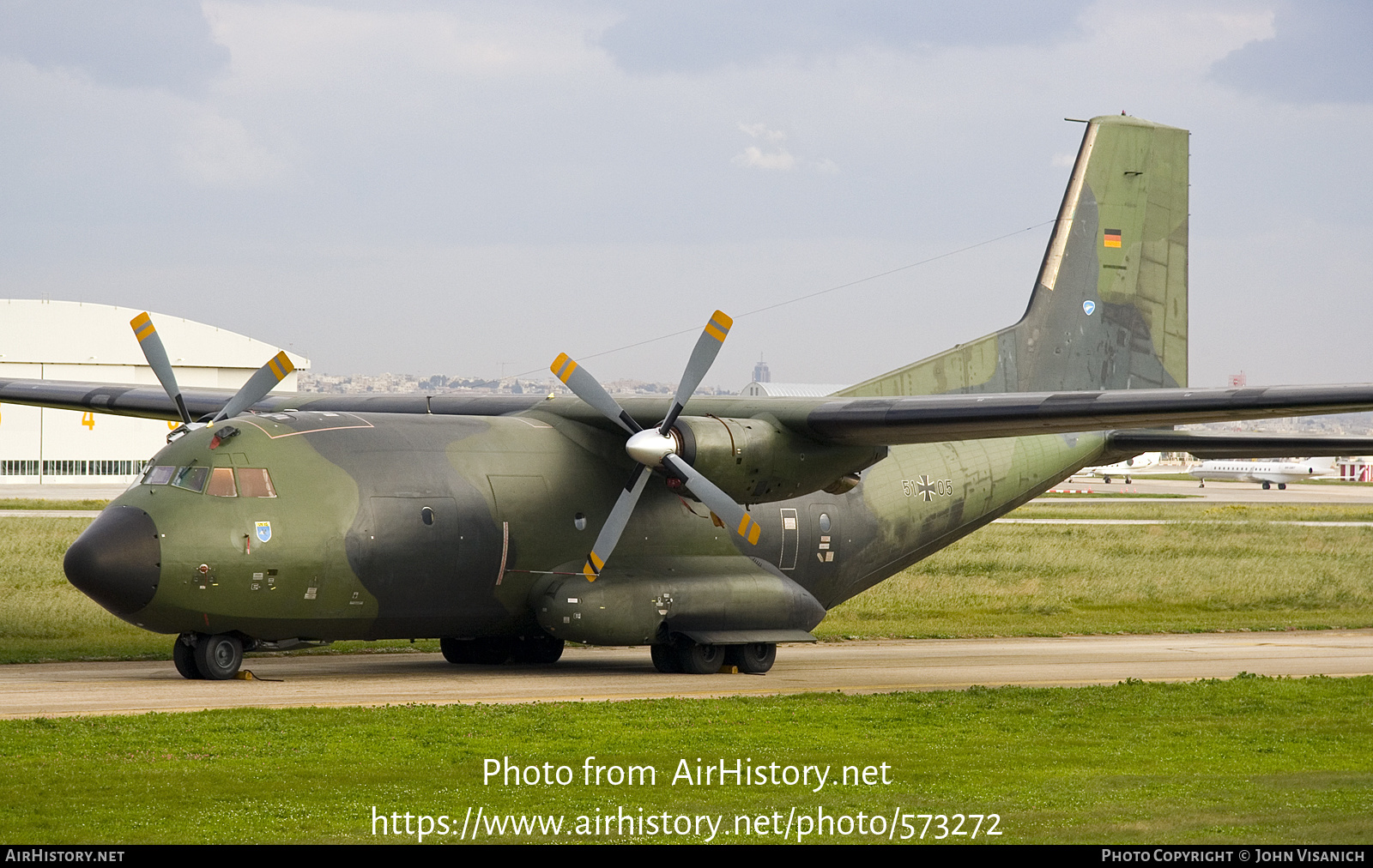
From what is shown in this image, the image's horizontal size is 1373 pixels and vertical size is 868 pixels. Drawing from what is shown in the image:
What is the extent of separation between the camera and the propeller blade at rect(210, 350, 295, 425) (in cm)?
2044

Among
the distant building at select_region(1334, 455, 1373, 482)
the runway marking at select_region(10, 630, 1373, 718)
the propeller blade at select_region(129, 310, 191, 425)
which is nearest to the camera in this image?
the runway marking at select_region(10, 630, 1373, 718)

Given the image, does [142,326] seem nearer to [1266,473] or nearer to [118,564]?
[118,564]

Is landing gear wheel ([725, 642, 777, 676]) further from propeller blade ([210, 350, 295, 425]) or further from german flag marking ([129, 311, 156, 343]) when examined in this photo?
german flag marking ([129, 311, 156, 343])

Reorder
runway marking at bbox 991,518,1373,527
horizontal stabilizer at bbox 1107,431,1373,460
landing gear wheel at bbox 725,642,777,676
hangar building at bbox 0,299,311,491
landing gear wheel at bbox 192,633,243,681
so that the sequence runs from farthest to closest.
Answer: hangar building at bbox 0,299,311,491 < runway marking at bbox 991,518,1373,527 < horizontal stabilizer at bbox 1107,431,1373,460 < landing gear wheel at bbox 725,642,777,676 < landing gear wheel at bbox 192,633,243,681

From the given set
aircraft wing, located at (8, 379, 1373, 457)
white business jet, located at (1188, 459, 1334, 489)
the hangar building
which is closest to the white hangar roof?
the hangar building

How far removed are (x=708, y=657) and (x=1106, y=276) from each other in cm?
1122

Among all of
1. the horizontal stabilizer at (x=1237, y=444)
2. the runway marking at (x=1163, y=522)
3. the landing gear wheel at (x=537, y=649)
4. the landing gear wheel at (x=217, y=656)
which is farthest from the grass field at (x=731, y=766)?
the runway marking at (x=1163, y=522)

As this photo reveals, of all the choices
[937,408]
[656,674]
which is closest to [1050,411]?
[937,408]

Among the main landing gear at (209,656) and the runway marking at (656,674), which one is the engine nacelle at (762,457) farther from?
the main landing gear at (209,656)

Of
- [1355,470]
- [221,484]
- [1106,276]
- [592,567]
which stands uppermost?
[1106,276]

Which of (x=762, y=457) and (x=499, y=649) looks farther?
(x=499, y=649)

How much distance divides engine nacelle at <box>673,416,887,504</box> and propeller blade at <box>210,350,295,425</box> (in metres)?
5.57

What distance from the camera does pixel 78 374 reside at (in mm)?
85688
